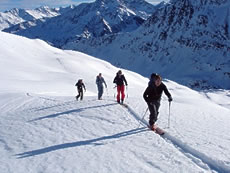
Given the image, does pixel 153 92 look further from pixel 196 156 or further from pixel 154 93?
pixel 196 156

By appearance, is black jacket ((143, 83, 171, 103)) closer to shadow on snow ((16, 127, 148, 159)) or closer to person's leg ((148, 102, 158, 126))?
person's leg ((148, 102, 158, 126))

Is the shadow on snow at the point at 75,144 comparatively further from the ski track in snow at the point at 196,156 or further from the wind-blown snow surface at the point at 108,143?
the ski track in snow at the point at 196,156

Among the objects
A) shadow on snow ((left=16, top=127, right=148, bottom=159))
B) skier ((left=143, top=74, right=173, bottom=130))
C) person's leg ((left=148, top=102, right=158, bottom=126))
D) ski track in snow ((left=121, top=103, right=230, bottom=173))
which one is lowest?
shadow on snow ((left=16, top=127, right=148, bottom=159))

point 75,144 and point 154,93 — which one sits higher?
point 154,93

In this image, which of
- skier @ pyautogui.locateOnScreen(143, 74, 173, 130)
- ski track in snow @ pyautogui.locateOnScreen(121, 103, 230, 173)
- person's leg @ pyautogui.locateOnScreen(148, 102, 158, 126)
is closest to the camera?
ski track in snow @ pyautogui.locateOnScreen(121, 103, 230, 173)

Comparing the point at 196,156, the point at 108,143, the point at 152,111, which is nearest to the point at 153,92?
the point at 152,111

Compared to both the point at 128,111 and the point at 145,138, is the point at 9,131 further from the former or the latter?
the point at 128,111

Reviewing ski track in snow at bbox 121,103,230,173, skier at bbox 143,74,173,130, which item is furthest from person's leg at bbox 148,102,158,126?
ski track in snow at bbox 121,103,230,173

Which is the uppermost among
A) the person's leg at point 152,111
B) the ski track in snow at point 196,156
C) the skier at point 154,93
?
the skier at point 154,93

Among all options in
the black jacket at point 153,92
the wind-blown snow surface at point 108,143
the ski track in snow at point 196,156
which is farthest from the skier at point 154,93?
the ski track in snow at point 196,156

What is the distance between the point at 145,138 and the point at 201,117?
6540mm

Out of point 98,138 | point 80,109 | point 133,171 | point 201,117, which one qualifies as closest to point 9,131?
point 98,138

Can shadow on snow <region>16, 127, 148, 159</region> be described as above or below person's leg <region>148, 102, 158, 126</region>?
below

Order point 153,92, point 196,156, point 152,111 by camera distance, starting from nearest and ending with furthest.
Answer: point 196,156 < point 153,92 < point 152,111
